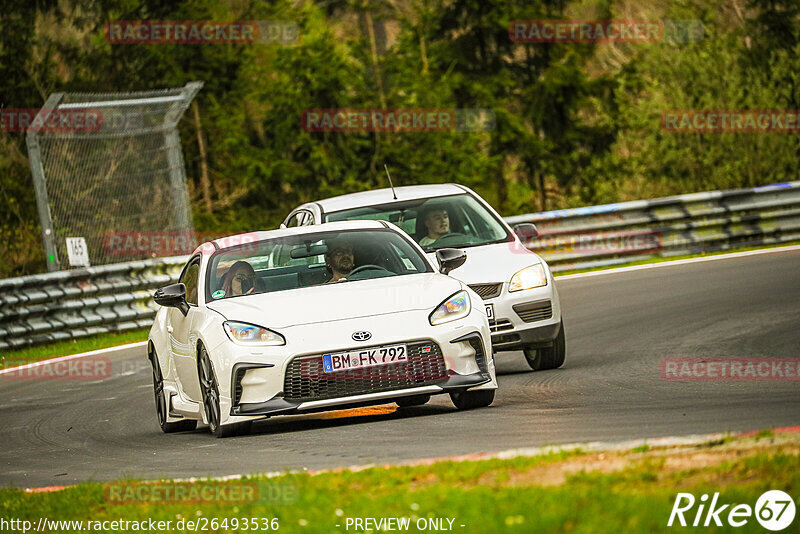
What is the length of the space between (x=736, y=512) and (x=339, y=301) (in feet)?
14.4

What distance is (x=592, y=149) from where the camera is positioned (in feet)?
136

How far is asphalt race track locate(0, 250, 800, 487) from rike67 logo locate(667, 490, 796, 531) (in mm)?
2066

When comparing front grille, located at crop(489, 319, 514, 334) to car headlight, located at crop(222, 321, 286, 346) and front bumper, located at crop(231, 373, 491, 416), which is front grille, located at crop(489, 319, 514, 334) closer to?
front bumper, located at crop(231, 373, 491, 416)

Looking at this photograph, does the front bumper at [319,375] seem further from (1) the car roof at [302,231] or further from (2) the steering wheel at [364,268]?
(1) the car roof at [302,231]

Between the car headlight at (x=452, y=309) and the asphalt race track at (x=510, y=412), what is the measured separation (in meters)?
0.63

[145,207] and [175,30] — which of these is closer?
[145,207]

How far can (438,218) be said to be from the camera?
12.5 m

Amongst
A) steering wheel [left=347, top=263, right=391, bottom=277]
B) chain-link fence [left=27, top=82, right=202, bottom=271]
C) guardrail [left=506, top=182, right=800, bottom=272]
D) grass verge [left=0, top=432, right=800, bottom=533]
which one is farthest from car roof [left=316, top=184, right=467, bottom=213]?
guardrail [left=506, top=182, right=800, bottom=272]

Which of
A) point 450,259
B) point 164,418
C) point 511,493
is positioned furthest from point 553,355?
point 511,493

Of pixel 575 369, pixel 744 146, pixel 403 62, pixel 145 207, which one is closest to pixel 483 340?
pixel 575 369

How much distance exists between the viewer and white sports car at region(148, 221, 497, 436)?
8.56 m

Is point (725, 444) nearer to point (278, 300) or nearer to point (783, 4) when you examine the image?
point (278, 300)

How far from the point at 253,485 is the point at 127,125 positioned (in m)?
14.6

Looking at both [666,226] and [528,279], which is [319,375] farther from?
[666,226]
